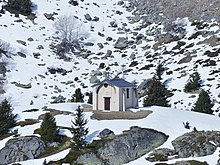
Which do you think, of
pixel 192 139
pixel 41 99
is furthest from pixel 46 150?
pixel 41 99

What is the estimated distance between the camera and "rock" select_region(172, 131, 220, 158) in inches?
A: 1305

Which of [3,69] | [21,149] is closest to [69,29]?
[3,69]

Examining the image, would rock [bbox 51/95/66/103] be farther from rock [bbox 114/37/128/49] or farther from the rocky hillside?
rock [bbox 114/37/128/49]

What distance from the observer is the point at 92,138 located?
3556 centimetres

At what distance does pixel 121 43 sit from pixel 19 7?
2525 cm

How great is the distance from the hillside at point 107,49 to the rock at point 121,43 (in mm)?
213

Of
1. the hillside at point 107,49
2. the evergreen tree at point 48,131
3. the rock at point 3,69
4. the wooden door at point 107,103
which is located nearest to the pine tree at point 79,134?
the evergreen tree at point 48,131

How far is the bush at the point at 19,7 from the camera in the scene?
94750 millimetres

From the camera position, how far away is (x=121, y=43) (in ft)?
296

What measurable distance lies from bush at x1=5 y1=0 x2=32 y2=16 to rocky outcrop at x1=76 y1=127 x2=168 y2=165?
66.1 m

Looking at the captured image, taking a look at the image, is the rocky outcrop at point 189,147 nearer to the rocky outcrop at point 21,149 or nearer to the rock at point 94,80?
the rocky outcrop at point 21,149

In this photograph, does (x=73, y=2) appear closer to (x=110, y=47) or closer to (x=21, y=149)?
(x=110, y=47)

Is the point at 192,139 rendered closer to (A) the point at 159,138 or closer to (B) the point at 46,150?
(A) the point at 159,138

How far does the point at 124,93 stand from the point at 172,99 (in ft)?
51.6
